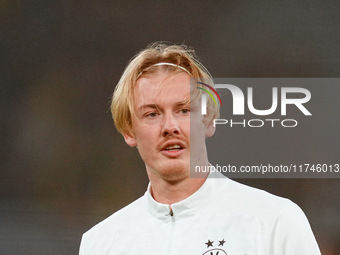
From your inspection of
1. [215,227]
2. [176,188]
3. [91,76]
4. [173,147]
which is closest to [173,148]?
[173,147]

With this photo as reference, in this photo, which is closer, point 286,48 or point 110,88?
point 286,48

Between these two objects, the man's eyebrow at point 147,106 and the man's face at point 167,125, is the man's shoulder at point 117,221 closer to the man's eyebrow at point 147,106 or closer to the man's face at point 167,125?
the man's face at point 167,125

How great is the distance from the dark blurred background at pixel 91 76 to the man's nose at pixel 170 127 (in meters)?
0.74

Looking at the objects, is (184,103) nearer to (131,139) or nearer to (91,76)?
(131,139)

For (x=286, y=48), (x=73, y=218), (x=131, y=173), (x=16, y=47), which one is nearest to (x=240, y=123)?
(x=286, y=48)

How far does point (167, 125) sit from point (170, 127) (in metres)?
0.01

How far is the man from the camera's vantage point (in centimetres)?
139

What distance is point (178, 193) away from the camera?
1488 millimetres

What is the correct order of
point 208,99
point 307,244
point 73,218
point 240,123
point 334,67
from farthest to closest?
point 73,218 → point 334,67 → point 240,123 → point 208,99 → point 307,244

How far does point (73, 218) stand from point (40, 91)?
1.84 feet

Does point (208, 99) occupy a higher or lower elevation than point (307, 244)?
higher

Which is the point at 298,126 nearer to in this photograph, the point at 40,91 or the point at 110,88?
the point at 110,88

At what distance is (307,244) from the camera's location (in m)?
1.31

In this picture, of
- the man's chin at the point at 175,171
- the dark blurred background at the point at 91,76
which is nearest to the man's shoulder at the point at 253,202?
the man's chin at the point at 175,171
